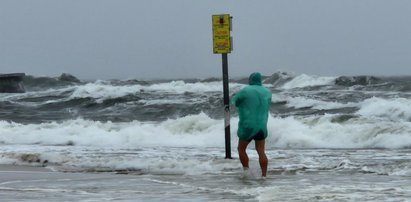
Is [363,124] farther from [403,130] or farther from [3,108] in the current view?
[3,108]

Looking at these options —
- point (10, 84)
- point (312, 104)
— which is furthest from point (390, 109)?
point (10, 84)

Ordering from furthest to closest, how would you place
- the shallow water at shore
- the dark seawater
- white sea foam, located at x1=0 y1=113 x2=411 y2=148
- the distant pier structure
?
the distant pier structure → white sea foam, located at x1=0 y1=113 x2=411 y2=148 → the dark seawater → the shallow water at shore

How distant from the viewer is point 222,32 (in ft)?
38.2

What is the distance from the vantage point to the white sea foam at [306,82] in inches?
1822

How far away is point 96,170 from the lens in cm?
1198

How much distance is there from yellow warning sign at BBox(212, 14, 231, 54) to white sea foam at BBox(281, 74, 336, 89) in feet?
112

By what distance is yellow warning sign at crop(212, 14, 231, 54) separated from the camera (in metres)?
11.6

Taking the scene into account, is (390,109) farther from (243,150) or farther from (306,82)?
(306,82)

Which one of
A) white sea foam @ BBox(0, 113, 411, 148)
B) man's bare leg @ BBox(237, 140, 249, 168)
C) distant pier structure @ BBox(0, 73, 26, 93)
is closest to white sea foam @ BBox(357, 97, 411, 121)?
white sea foam @ BBox(0, 113, 411, 148)

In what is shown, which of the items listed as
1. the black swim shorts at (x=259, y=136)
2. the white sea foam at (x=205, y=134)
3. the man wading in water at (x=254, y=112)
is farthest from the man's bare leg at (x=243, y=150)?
the white sea foam at (x=205, y=134)

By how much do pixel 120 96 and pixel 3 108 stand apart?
568 centimetres

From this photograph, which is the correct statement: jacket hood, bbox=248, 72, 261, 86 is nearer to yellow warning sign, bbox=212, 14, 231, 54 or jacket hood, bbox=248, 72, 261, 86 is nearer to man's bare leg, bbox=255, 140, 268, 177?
man's bare leg, bbox=255, 140, 268, 177

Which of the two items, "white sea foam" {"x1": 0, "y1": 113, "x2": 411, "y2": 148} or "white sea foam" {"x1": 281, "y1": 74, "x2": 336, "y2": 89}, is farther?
"white sea foam" {"x1": 281, "y1": 74, "x2": 336, "y2": 89}

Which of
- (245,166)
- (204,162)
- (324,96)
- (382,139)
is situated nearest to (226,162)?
(204,162)
